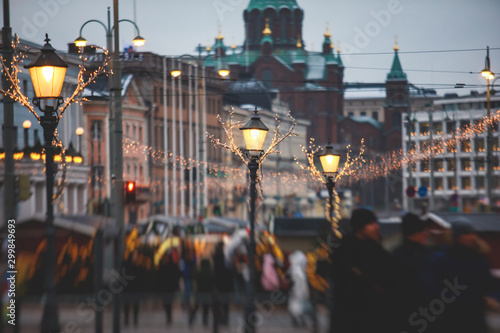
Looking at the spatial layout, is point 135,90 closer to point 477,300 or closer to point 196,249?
point 196,249

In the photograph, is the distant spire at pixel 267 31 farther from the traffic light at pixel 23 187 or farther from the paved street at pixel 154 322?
the paved street at pixel 154 322

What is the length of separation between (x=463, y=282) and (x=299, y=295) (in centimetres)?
878

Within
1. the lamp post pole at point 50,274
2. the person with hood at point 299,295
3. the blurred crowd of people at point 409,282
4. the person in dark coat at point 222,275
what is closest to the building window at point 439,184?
the person with hood at point 299,295

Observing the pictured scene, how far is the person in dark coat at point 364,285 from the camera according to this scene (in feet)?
29.9

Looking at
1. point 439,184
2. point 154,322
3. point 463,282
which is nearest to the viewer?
point 463,282

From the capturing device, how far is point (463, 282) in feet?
32.7

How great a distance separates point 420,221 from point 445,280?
809 millimetres

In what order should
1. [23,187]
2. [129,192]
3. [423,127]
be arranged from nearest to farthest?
[23,187] < [129,192] < [423,127]

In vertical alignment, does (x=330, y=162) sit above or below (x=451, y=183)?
above

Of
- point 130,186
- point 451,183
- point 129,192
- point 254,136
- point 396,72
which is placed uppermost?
point 396,72

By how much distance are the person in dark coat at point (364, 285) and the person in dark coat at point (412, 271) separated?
0.49 feet

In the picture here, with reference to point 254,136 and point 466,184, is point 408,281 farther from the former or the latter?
point 466,184

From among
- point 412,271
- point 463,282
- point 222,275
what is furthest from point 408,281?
point 222,275

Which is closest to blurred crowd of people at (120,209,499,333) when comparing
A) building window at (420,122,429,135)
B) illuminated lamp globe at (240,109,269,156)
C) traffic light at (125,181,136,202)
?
illuminated lamp globe at (240,109,269,156)
